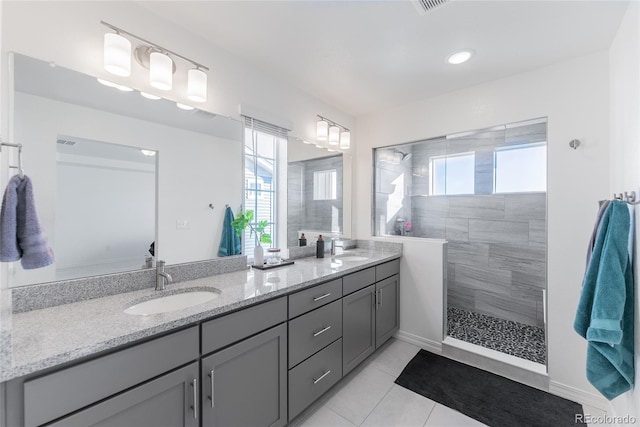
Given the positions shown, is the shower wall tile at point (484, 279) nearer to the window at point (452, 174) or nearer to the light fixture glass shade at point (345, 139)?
the window at point (452, 174)

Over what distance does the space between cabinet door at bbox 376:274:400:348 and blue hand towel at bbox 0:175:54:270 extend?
212 cm

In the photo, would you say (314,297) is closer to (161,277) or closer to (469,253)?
(161,277)

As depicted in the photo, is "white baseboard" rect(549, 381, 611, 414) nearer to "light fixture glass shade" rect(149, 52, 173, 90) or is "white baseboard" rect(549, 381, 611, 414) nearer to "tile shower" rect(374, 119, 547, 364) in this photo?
"tile shower" rect(374, 119, 547, 364)

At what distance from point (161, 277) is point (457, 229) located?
3.29 metres

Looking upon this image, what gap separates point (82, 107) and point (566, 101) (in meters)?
3.01

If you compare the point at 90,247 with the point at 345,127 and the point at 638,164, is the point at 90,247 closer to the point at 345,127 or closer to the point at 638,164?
the point at 345,127

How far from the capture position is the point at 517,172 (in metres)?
3.01

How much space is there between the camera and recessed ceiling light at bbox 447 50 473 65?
1829 mm

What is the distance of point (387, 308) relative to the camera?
2496 mm

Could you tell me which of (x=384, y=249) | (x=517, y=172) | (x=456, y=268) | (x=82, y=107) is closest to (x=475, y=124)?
(x=517, y=172)

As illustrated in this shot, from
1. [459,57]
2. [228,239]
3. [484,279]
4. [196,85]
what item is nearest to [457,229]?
[484,279]

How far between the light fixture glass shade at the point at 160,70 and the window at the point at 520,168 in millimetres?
3360

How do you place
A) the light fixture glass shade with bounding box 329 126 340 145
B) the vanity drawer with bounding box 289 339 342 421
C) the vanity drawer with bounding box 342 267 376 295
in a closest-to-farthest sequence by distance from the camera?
the vanity drawer with bounding box 289 339 342 421 → the vanity drawer with bounding box 342 267 376 295 → the light fixture glass shade with bounding box 329 126 340 145

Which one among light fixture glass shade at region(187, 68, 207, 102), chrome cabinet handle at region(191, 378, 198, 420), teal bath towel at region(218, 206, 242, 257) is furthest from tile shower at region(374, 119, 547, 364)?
chrome cabinet handle at region(191, 378, 198, 420)
